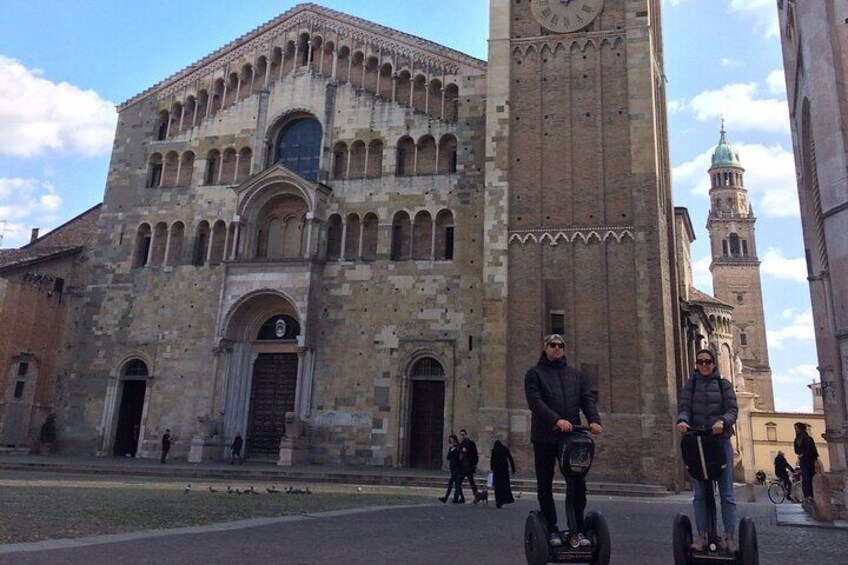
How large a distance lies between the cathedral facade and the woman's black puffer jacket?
49.3 ft

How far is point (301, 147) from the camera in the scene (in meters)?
28.0

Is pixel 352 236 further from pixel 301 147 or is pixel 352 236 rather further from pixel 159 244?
pixel 159 244

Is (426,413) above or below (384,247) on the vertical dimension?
below

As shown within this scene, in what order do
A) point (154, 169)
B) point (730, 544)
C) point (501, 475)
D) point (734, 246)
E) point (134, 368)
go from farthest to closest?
point (734, 246), point (154, 169), point (134, 368), point (501, 475), point (730, 544)

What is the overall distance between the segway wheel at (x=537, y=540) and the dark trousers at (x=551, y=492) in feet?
0.43

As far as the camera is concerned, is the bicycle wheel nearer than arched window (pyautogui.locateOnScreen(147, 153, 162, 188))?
Yes

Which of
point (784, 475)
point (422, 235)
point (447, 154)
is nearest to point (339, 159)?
point (447, 154)

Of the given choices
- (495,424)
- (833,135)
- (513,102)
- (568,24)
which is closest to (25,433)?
(495,424)

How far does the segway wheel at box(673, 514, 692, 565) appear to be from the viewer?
A: 18.6 feet

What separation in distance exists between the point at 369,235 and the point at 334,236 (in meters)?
1.52

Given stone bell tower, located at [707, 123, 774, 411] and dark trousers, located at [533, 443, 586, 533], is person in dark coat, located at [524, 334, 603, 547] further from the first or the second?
stone bell tower, located at [707, 123, 774, 411]

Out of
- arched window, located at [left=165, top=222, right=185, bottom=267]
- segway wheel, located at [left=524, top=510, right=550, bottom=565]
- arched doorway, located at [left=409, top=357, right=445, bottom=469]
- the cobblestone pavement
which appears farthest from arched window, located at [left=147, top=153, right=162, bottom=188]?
segway wheel, located at [left=524, top=510, right=550, bottom=565]

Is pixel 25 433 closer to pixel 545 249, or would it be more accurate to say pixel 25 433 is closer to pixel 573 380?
pixel 545 249

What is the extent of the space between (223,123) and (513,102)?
12944 millimetres
